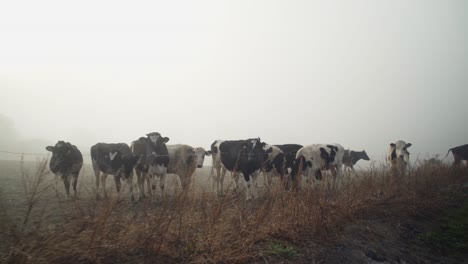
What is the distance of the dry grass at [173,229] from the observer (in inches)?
127

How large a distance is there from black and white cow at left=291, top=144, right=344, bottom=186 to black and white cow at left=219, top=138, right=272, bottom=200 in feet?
4.73

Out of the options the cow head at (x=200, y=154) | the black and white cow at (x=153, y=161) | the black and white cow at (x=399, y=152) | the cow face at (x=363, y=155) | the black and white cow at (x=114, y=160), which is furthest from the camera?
the cow face at (x=363, y=155)

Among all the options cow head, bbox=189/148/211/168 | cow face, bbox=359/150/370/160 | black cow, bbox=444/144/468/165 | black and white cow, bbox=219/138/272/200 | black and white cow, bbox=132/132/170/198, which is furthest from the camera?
cow face, bbox=359/150/370/160

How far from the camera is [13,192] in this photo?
34.6 feet

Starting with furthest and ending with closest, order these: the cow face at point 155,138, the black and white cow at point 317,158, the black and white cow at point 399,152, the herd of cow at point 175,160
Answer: the black and white cow at point 399,152 < the black and white cow at point 317,158 < the cow face at point 155,138 < the herd of cow at point 175,160

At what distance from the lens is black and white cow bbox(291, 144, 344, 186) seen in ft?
38.5

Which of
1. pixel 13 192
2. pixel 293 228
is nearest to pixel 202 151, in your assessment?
pixel 13 192

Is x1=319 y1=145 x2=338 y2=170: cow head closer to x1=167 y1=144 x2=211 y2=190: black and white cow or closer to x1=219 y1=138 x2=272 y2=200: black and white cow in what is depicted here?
x1=219 y1=138 x2=272 y2=200: black and white cow

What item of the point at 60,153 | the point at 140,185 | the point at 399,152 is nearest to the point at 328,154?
the point at 399,152

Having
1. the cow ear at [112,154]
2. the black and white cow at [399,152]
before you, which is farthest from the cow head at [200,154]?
the black and white cow at [399,152]

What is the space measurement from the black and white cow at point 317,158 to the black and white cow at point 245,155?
1443 mm

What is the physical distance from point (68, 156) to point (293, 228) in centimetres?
988

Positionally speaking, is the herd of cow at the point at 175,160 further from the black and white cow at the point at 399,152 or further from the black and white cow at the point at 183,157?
the black and white cow at the point at 399,152

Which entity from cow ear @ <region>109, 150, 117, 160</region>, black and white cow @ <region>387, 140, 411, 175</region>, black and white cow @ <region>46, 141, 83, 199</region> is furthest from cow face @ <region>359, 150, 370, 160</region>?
black and white cow @ <region>46, 141, 83, 199</region>
